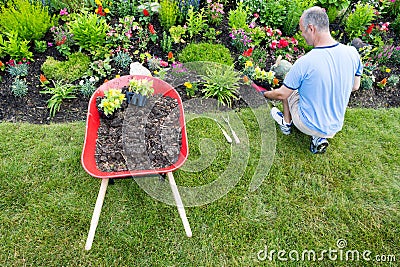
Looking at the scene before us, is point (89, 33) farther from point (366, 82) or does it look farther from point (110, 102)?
point (366, 82)

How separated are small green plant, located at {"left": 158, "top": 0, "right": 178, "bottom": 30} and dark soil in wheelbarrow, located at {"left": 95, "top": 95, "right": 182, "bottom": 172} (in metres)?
1.64

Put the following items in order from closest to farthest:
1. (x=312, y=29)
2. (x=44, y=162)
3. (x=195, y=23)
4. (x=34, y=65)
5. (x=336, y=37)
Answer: (x=312, y=29) → (x=44, y=162) → (x=34, y=65) → (x=195, y=23) → (x=336, y=37)

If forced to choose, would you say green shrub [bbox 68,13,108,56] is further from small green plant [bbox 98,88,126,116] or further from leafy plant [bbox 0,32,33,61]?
small green plant [bbox 98,88,126,116]

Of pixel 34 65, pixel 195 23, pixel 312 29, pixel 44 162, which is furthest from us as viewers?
pixel 195 23

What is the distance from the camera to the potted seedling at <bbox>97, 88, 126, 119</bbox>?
265 centimetres

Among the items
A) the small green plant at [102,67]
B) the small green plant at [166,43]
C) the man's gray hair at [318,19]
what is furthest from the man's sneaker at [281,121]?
the small green plant at [102,67]

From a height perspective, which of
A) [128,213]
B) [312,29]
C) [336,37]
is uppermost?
[312,29]

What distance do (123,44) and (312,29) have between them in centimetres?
218

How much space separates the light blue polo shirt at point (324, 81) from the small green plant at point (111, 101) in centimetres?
147

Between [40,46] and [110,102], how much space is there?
69.8 inches

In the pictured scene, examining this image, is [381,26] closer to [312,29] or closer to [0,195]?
[312,29]

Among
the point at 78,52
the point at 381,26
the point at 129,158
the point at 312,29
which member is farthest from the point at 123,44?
the point at 381,26

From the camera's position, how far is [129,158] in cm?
261

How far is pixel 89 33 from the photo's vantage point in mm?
3719
